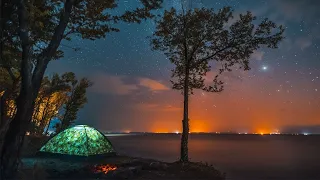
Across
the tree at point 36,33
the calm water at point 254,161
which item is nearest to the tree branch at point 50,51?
the tree at point 36,33

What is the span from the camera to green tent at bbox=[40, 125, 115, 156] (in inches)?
880

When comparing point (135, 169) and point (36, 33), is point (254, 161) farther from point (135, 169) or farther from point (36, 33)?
point (36, 33)

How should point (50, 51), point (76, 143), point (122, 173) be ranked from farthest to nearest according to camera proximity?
point (76, 143) → point (122, 173) → point (50, 51)

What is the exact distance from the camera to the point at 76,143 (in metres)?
22.6

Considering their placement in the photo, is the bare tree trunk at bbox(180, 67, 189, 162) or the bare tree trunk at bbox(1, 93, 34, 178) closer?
the bare tree trunk at bbox(1, 93, 34, 178)

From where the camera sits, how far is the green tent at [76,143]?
2234 centimetres

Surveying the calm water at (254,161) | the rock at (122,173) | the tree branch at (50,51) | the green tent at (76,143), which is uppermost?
the tree branch at (50,51)

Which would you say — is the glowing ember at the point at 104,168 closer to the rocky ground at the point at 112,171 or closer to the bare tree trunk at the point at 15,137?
the rocky ground at the point at 112,171

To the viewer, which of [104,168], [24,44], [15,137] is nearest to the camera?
[15,137]

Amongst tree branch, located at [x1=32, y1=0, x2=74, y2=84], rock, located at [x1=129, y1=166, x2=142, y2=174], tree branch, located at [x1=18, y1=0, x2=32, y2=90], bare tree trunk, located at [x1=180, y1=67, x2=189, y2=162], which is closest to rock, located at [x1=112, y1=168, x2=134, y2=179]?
rock, located at [x1=129, y1=166, x2=142, y2=174]

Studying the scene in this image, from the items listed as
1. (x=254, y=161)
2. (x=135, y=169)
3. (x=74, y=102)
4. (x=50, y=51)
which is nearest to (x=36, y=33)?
(x=50, y=51)

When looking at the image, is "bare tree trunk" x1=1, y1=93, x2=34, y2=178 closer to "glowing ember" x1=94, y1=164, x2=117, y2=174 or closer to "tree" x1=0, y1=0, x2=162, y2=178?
"tree" x1=0, y1=0, x2=162, y2=178

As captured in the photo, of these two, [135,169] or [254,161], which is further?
[254,161]

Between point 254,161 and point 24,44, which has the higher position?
point 24,44
